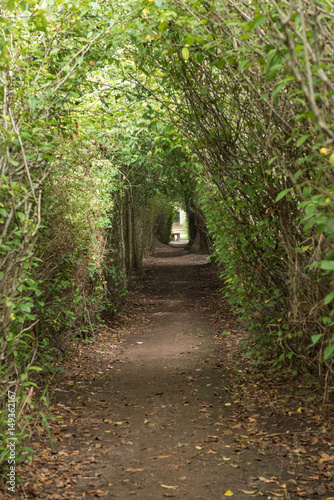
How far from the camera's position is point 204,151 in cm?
602

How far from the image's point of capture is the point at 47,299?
6.46 meters

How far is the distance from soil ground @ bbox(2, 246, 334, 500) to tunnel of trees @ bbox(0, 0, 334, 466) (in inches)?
21.6

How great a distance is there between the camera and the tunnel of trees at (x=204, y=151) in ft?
10.7

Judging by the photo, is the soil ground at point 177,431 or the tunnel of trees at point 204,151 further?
the soil ground at point 177,431

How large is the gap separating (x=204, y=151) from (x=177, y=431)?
3.17 meters

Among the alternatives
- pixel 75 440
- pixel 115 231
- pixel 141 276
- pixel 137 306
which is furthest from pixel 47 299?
pixel 141 276

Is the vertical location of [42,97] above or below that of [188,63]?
below

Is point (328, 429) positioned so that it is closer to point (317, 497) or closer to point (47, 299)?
point (317, 497)

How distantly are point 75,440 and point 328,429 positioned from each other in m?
2.36

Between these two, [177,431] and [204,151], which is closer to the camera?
[177,431]

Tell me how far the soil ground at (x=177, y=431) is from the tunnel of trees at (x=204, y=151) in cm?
55

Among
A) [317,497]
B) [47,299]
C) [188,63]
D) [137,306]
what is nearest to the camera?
[317,497]

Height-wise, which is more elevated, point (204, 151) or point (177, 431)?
point (204, 151)

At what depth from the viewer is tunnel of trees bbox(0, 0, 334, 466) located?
3.27 meters
